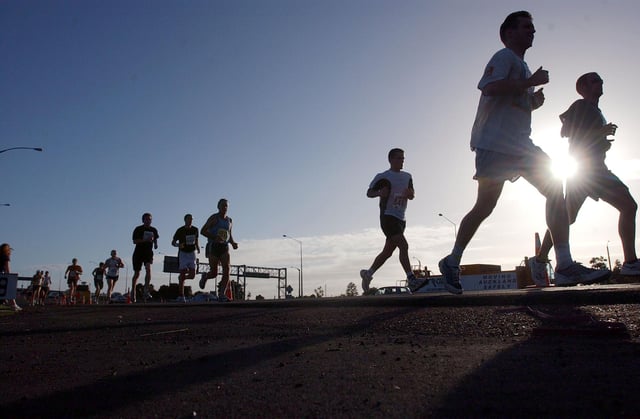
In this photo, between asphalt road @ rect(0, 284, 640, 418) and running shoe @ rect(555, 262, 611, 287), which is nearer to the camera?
asphalt road @ rect(0, 284, 640, 418)

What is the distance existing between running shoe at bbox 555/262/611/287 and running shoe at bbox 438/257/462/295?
989 millimetres

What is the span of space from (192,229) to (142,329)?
28.4ft

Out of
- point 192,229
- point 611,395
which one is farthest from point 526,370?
point 192,229

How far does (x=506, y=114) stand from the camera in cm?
502

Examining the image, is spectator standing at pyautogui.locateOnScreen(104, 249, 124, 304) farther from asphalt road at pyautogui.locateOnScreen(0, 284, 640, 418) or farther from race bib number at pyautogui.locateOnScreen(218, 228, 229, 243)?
asphalt road at pyautogui.locateOnScreen(0, 284, 640, 418)

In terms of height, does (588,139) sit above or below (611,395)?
above

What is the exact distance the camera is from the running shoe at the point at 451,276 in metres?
5.53

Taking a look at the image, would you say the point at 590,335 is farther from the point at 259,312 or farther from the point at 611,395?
the point at 259,312

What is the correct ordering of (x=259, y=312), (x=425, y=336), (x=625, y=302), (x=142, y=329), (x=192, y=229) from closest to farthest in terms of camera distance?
(x=425, y=336), (x=625, y=302), (x=142, y=329), (x=259, y=312), (x=192, y=229)

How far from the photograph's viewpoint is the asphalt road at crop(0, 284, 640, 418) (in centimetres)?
191

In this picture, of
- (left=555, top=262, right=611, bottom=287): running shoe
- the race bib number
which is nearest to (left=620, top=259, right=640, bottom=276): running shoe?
(left=555, top=262, right=611, bottom=287): running shoe

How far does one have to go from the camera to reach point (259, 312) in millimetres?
5820

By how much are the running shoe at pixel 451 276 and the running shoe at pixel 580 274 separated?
0.99 meters

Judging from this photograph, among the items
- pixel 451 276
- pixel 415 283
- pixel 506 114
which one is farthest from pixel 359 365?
pixel 415 283
